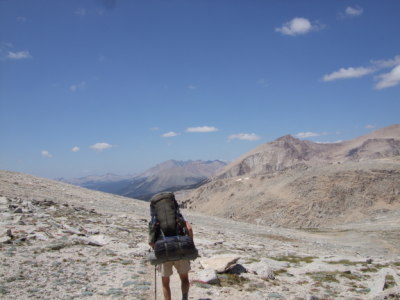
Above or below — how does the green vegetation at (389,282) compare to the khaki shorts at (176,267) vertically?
below

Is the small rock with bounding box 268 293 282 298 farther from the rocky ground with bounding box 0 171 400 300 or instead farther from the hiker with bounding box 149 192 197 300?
the hiker with bounding box 149 192 197 300

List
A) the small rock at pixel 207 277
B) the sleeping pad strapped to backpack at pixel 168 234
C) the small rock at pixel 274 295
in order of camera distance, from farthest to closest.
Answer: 1. the small rock at pixel 207 277
2. the small rock at pixel 274 295
3. the sleeping pad strapped to backpack at pixel 168 234

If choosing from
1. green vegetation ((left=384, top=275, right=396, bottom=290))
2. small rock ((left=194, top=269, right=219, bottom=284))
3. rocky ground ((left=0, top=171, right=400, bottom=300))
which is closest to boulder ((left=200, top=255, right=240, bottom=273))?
rocky ground ((left=0, top=171, right=400, bottom=300))

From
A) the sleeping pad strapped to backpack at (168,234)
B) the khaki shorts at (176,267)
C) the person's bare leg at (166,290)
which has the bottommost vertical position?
the person's bare leg at (166,290)

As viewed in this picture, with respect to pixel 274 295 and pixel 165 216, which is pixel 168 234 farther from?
pixel 274 295

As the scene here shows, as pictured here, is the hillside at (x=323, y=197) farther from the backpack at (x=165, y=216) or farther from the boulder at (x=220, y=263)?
the backpack at (x=165, y=216)

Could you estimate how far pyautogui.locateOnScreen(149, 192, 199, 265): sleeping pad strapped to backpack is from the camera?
791cm

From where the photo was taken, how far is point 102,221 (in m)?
23.8

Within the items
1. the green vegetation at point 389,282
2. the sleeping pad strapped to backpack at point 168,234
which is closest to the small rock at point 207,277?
the sleeping pad strapped to backpack at point 168,234

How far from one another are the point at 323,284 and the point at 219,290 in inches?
164

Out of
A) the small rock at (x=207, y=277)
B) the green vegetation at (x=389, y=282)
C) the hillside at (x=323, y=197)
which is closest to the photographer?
the small rock at (x=207, y=277)

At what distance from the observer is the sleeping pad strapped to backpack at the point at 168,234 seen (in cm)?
791

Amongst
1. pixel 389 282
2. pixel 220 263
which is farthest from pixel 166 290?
pixel 389 282

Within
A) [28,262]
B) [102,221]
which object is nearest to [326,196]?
[102,221]
